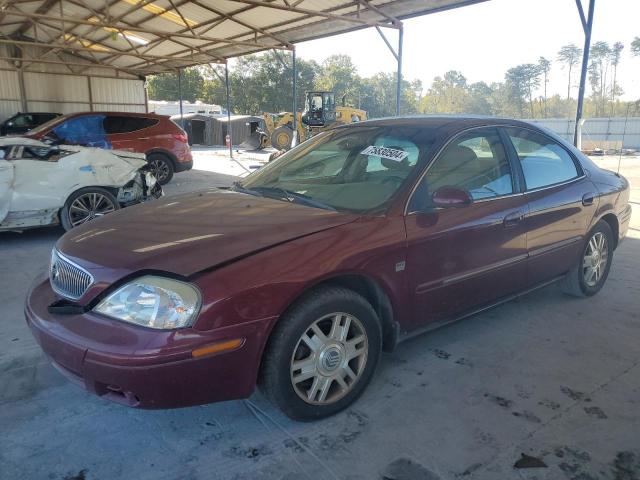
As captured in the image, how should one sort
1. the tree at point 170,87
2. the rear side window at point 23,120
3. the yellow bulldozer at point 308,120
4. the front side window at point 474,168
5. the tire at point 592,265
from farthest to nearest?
the tree at point 170,87, the yellow bulldozer at point 308,120, the rear side window at point 23,120, the tire at point 592,265, the front side window at point 474,168

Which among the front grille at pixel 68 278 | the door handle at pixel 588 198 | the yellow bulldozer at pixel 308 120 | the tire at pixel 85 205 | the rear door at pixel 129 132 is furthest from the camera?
the yellow bulldozer at pixel 308 120

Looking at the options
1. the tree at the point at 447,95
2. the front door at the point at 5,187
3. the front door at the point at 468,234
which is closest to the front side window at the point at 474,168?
the front door at the point at 468,234

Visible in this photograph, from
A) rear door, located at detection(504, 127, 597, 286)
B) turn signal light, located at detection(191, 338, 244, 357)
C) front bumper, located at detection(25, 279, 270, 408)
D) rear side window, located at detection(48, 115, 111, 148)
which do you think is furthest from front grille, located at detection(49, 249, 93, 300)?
A: rear side window, located at detection(48, 115, 111, 148)

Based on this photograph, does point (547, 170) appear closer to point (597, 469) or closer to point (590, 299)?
point (590, 299)

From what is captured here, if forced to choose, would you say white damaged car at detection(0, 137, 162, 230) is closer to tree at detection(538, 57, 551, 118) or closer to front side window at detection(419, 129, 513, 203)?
front side window at detection(419, 129, 513, 203)

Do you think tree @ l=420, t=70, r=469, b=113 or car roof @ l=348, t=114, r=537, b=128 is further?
tree @ l=420, t=70, r=469, b=113

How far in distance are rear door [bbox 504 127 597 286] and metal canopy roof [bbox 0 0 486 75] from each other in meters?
6.45

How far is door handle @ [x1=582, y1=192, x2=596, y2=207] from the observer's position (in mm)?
3894

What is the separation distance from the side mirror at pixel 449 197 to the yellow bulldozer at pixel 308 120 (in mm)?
17248

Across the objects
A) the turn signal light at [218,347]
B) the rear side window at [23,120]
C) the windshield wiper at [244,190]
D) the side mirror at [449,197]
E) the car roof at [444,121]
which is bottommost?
the turn signal light at [218,347]

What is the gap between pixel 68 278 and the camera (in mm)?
2453

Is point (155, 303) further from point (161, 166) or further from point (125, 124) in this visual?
point (161, 166)

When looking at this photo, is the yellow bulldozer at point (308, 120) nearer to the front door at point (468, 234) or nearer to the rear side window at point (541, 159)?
the rear side window at point (541, 159)

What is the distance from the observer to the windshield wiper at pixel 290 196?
2.87 meters
